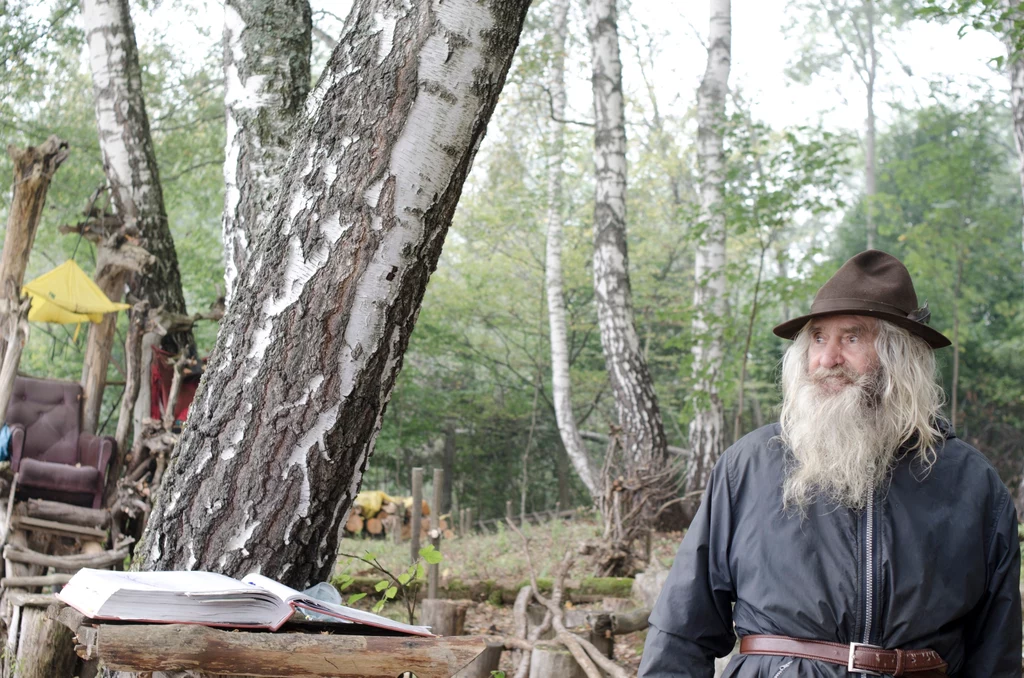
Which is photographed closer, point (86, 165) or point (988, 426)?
point (86, 165)

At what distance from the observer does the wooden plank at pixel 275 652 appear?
1741 mm

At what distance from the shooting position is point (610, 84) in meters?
10.2

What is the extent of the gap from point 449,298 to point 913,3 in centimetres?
1637

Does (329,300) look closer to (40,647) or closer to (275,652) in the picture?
(275,652)

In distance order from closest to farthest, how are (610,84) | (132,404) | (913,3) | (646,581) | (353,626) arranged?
1. (353,626)
2. (646,581)
3. (132,404)
4. (610,84)
5. (913,3)

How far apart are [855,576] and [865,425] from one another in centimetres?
40

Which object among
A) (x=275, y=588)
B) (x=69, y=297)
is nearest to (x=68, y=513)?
(x=69, y=297)

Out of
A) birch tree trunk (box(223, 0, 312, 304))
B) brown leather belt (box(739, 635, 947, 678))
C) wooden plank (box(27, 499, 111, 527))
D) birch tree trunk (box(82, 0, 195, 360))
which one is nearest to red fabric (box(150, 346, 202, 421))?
birch tree trunk (box(82, 0, 195, 360))

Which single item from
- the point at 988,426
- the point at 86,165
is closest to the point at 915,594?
the point at 86,165

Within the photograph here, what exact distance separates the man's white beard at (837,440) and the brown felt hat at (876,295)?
161 mm

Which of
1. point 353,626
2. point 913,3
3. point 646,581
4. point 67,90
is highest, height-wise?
point 913,3

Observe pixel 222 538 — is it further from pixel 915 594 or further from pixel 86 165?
pixel 86 165

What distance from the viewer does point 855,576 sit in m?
2.12

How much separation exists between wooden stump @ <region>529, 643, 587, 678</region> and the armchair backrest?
5631 millimetres
